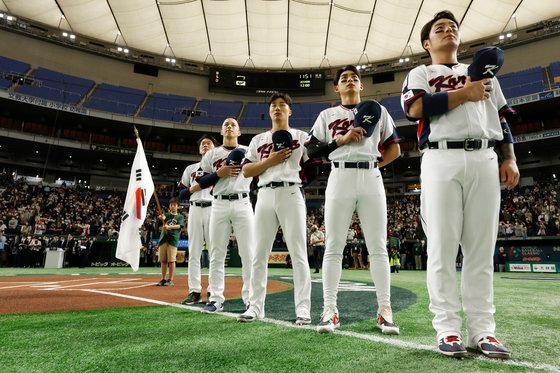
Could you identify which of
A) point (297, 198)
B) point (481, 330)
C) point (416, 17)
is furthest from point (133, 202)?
point (416, 17)

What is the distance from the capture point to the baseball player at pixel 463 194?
2205 mm

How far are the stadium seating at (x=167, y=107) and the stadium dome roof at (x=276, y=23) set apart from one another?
155 inches

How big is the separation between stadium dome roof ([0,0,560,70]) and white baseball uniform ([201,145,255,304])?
24.1 metres

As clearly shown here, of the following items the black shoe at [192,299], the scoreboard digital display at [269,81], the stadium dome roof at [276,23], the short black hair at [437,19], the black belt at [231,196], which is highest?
the stadium dome roof at [276,23]

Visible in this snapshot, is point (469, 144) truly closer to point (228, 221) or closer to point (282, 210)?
point (282, 210)

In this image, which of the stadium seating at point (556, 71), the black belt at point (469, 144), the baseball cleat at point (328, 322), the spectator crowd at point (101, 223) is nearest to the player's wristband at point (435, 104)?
the black belt at point (469, 144)

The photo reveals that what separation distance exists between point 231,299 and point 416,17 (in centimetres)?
2630

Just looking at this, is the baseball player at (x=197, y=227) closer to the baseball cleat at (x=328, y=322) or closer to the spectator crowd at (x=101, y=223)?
the baseball cleat at (x=328, y=322)

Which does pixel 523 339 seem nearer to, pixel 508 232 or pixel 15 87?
pixel 508 232

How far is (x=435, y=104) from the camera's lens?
91.8 inches

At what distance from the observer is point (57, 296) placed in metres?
5.28

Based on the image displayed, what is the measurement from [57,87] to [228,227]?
29.5 meters

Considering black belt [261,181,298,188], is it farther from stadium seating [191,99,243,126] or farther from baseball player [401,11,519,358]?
stadium seating [191,99,243,126]

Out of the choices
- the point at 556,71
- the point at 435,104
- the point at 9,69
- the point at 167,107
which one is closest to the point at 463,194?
the point at 435,104
